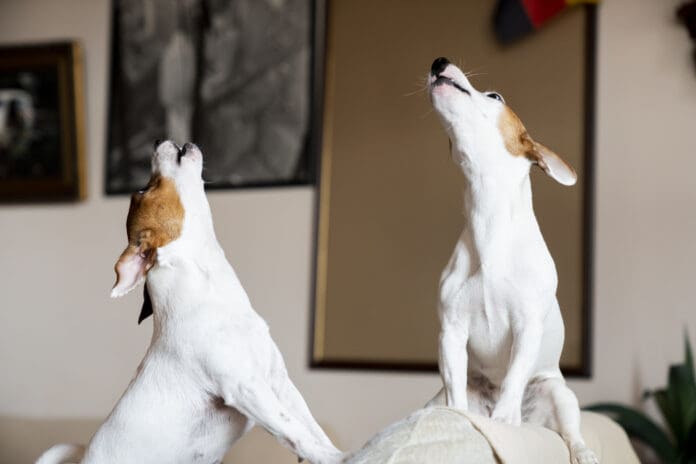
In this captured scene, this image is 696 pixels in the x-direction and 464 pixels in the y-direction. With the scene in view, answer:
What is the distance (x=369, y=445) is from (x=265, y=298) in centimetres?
242

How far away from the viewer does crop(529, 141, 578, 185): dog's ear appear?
1066 millimetres

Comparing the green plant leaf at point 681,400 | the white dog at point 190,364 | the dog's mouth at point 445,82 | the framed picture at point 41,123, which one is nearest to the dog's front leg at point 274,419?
the white dog at point 190,364

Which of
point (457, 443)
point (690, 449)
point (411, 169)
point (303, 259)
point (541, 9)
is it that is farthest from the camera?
point (303, 259)

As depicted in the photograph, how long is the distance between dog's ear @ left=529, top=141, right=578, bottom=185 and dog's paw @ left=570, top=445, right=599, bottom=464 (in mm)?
299

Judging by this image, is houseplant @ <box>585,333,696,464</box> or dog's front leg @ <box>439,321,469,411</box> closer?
dog's front leg @ <box>439,321,469,411</box>

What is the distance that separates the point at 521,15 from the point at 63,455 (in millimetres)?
2144

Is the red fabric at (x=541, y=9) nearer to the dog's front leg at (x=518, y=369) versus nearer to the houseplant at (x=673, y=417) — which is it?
the houseplant at (x=673, y=417)

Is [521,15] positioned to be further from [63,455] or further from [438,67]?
[63,455]

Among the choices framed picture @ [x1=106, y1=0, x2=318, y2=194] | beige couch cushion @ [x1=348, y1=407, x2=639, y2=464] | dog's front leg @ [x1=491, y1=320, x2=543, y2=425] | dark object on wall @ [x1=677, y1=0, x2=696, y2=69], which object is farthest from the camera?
framed picture @ [x1=106, y1=0, x2=318, y2=194]

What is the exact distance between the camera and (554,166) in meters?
1.08

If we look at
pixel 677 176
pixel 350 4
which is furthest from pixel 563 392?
pixel 350 4

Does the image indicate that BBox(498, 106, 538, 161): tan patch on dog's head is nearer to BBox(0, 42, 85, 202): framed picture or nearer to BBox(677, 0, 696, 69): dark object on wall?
BBox(677, 0, 696, 69): dark object on wall

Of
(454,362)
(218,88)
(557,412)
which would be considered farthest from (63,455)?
(218,88)

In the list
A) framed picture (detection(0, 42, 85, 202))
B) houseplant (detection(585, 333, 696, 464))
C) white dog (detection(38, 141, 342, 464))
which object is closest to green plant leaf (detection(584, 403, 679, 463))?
houseplant (detection(585, 333, 696, 464))
